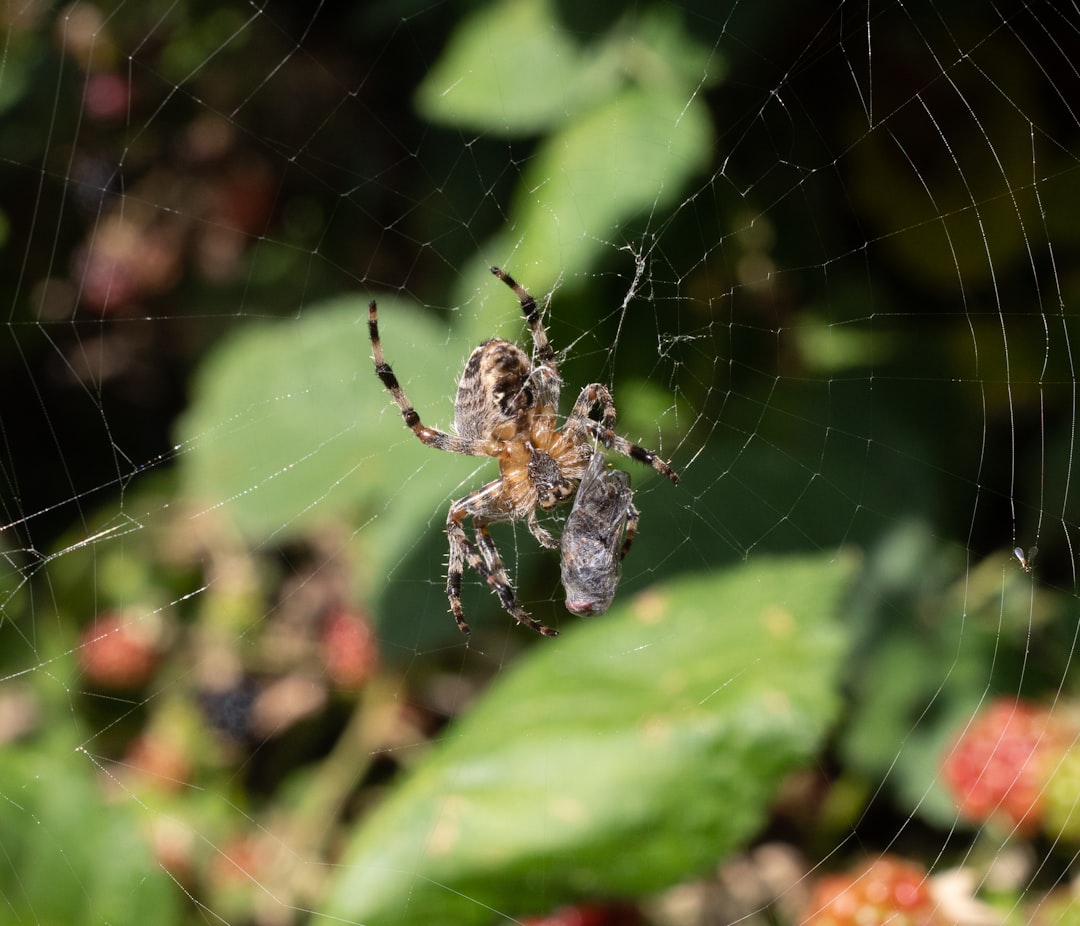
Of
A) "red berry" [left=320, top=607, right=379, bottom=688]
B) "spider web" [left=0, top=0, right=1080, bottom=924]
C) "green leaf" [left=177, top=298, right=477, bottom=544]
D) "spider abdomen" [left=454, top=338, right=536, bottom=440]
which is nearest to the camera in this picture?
"spider web" [left=0, top=0, right=1080, bottom=924]

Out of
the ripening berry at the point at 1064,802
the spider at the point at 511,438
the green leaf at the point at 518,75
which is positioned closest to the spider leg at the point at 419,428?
the spider at the point at 511,438

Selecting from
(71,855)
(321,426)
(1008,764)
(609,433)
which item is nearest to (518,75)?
(609,433)

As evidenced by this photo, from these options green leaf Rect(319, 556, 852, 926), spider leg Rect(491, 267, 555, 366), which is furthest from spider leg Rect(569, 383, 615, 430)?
green leaf Rect(319, 556, 852, 926)

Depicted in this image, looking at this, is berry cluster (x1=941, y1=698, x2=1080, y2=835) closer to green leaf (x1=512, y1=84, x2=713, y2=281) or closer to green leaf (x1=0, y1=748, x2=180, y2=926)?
green leaf (x1=512, y1=84, x2=713, y2=281)

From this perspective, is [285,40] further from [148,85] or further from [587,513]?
[587,513]

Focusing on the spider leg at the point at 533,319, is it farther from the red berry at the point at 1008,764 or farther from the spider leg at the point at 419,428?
the red berry at the point at 1008,764

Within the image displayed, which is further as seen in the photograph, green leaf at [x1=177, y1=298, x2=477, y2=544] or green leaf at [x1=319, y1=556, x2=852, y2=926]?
green leaf at [x1=177, y1=298, x2=477, y2=544]

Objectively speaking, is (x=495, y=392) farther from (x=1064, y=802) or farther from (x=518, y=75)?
(x=1064, y=802)
